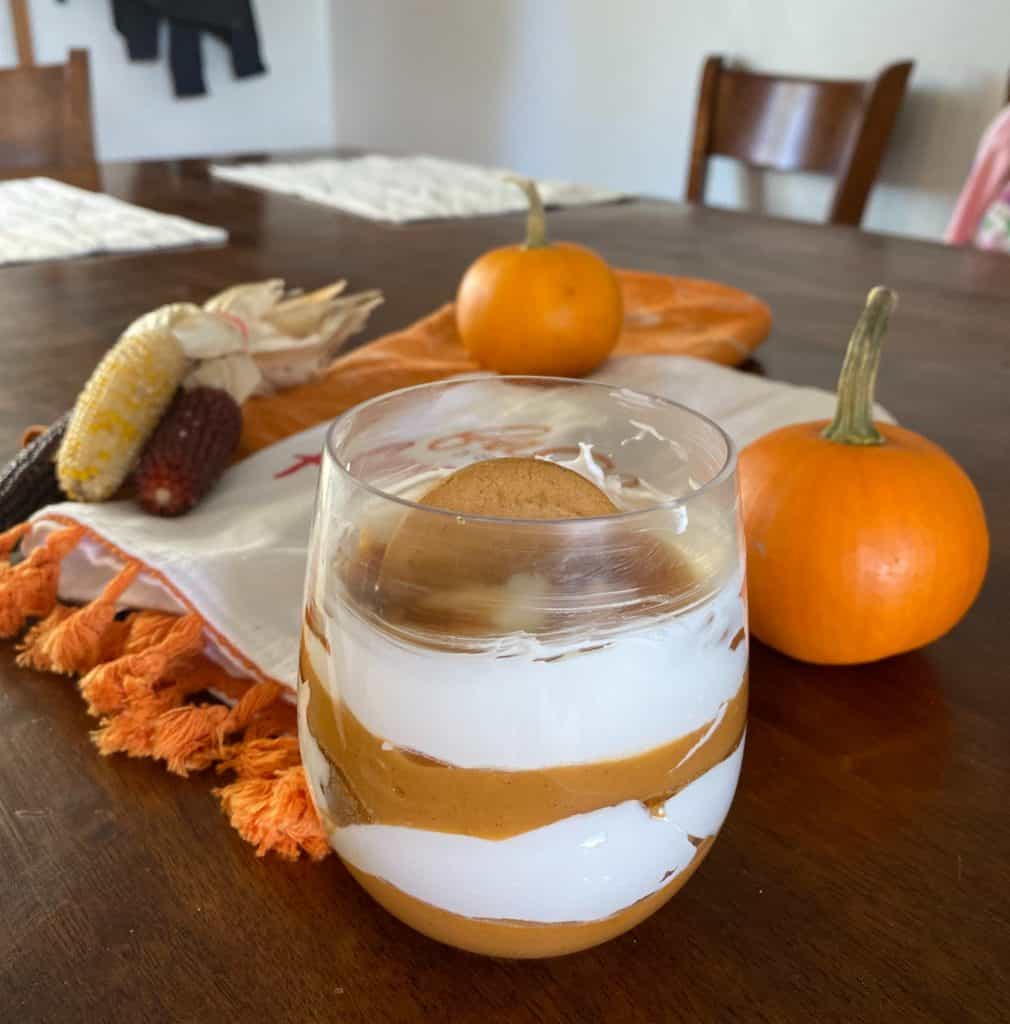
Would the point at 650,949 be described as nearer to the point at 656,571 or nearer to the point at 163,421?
the point at 656,571

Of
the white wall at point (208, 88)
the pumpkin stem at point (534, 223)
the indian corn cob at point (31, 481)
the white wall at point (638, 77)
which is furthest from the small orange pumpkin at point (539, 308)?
the white wall at point (208, 88)

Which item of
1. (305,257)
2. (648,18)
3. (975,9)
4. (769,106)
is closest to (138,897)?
(305,257)

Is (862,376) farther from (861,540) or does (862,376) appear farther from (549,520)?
(549,520)

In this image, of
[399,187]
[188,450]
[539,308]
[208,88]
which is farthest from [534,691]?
[208,88]

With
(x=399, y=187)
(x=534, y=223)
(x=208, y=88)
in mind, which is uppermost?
(x=534, y=223)

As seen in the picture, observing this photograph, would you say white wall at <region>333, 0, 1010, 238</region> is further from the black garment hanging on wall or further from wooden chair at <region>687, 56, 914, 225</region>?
the black garment hanging on wall

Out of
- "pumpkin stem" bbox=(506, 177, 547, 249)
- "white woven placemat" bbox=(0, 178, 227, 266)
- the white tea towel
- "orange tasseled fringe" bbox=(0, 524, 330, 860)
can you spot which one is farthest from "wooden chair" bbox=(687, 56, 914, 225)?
"orange tasseled fringe" bbox=(0, 524, 330, 860)

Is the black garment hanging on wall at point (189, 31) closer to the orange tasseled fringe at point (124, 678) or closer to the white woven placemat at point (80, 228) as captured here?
the white woven placemat at point (80, 228)
